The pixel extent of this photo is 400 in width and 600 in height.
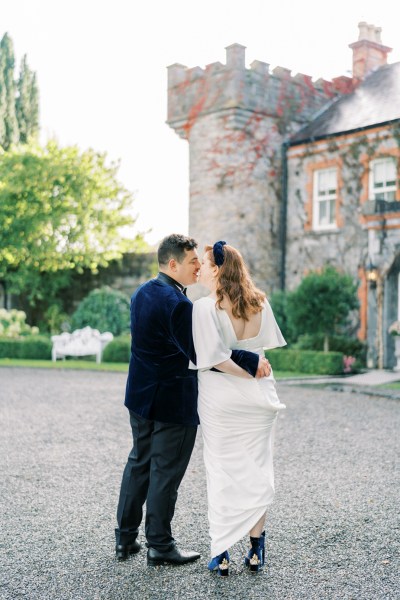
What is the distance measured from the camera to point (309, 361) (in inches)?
648

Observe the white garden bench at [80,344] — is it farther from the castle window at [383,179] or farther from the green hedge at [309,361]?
the castle window at [383,179]

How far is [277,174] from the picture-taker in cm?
2125

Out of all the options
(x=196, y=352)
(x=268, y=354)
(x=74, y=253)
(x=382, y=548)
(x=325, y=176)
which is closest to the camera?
(x=196, y=352)

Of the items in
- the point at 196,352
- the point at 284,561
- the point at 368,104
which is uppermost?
the point at 368,104

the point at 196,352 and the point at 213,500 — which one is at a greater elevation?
the point at 196,352

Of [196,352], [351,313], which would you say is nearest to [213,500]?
[196,352]

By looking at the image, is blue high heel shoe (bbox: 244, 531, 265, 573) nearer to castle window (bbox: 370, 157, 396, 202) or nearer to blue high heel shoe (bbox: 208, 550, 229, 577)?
blue high heel shoe (bbox: 208, 550, 229, 577)

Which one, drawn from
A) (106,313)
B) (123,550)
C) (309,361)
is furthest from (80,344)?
(123,550)

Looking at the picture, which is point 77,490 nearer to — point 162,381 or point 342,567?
point 162,381

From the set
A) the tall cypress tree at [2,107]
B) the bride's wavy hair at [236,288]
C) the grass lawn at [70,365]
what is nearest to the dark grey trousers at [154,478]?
the bride's wavy hair at [236,288]

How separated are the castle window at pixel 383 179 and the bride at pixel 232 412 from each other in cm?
1525

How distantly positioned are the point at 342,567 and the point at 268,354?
44.4 ft

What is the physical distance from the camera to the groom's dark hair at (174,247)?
441cm

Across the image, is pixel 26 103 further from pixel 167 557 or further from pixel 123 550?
pixel 167 557
